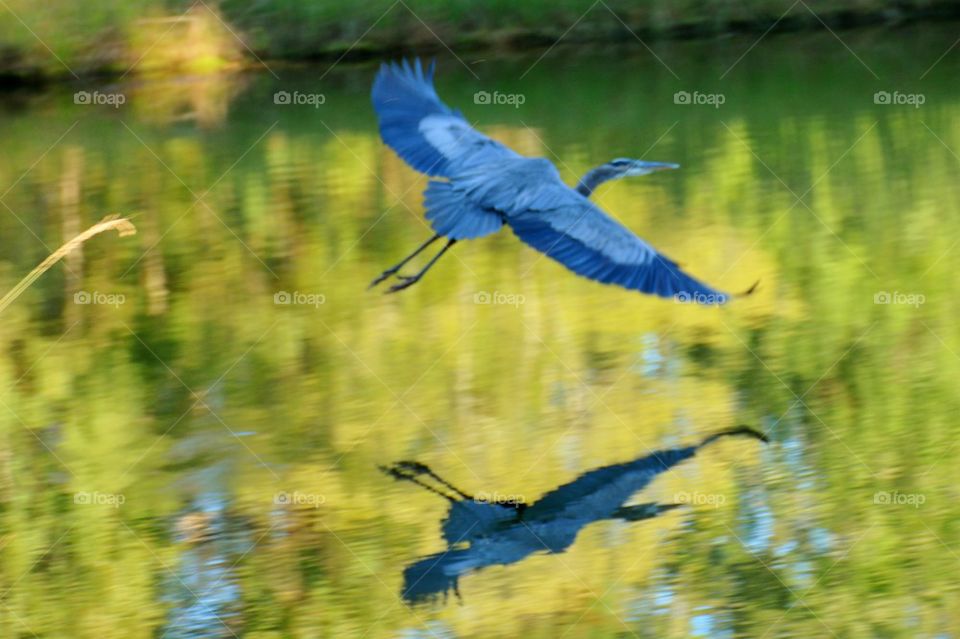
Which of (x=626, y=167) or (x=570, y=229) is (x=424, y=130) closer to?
(x=626, y=167)

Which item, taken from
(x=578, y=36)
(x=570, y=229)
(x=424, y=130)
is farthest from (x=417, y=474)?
(x=578, y=36)

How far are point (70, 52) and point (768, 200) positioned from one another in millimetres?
11538

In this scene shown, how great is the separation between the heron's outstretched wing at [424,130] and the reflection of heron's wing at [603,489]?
1663 mm

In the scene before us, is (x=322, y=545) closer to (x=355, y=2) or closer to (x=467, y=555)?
(x=467, y=555)

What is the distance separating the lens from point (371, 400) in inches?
300

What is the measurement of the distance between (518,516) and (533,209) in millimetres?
1509

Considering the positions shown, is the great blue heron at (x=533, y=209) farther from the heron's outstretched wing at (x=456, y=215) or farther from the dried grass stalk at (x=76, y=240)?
the dried grass stalk at (x=76, y=240)

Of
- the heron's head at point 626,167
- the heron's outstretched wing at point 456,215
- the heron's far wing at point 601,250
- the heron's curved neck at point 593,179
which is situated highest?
the heron's head at point 626,167

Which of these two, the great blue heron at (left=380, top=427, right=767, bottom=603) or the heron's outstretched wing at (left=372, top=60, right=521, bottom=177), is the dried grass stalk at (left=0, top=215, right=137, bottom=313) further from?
the great blue heron at (left=380, top=427, right=767, bottom=603)

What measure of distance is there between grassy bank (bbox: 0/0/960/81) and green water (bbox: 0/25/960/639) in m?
5.89

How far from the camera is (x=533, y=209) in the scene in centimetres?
686

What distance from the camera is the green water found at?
223 inches

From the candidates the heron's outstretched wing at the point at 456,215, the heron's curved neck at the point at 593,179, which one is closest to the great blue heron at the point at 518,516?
the heron's outstretched wing at the point at 456,215

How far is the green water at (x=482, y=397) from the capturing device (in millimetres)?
5676
